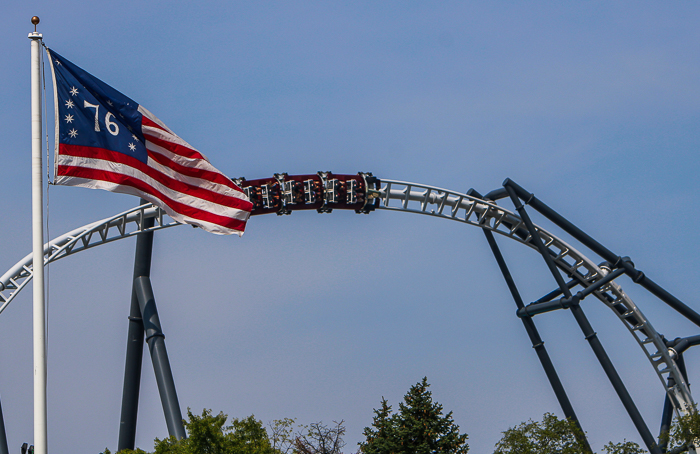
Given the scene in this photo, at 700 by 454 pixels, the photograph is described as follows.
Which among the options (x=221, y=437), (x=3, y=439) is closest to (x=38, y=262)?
(x=221, y=437)

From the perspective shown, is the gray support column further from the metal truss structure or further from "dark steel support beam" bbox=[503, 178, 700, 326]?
"dark steel support beam" bbox=[503, 178, 700, 326]

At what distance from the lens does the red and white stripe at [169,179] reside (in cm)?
1422

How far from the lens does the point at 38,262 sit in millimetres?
12633

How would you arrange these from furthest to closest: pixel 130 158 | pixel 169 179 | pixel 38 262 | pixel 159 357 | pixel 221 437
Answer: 1. pixel 159 357
2. pixel 221 437
3. pixel 169 179
4. pixel 130 158
5. pixel 38 262

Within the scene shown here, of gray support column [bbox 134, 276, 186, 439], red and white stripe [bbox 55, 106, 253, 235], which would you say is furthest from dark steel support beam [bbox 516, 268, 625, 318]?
red and white stripe [bbox 55, 106, 253, 235]

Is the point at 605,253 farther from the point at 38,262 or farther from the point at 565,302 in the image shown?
the point at 38,262

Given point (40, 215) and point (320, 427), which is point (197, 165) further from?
point (320, 427)

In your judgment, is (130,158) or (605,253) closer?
(130,158)

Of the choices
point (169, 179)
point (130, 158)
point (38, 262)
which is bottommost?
point (38, 262)

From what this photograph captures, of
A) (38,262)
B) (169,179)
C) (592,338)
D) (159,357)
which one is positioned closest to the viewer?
(38,262)

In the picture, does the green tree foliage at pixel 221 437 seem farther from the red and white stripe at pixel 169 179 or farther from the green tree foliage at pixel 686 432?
the green tree foliage at pixel 686 432

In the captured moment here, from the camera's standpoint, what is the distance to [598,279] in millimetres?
34125

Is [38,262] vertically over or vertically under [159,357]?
under

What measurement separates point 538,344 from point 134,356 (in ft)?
47.9
